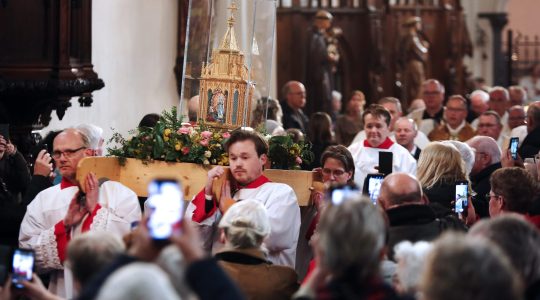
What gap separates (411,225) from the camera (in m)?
6.70

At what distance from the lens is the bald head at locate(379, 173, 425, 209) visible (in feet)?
22.4

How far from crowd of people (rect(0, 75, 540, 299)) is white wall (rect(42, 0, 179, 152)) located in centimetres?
140

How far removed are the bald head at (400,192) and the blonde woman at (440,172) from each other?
1.95m

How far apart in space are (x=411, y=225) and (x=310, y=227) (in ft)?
6.70

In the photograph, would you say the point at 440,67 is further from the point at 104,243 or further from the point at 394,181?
the point at 104,243

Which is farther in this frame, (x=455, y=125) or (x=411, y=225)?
(x=455, y=125)

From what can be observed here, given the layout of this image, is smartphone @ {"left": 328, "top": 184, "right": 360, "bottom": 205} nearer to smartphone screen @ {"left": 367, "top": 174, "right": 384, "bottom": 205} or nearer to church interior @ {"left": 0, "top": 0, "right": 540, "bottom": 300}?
church interior @ {"left": 0, "top": 0, "right": 540, "bottom": 300}

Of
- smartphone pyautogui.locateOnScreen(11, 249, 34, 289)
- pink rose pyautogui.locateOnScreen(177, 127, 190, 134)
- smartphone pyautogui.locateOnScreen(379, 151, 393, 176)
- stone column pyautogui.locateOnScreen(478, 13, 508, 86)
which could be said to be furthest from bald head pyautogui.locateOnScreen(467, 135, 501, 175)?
stone column pyautogui.locateOnScreen(478, 13, 508, 86)

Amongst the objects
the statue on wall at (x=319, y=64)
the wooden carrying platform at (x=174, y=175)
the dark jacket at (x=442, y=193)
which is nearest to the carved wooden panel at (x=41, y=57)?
the wooden carrying platform at (x=174, y=175)

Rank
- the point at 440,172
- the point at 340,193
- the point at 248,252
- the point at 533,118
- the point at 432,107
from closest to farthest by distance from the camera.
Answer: the point at 340,193 < the point at 248,252 < the point at 440,172 < the point at 533,118 < the point at 432,107

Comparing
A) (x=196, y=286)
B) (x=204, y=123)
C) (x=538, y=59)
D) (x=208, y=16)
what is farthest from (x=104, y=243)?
(x=538, y=59)

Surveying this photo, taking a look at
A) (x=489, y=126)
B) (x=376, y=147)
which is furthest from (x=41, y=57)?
(x=489, y=126)

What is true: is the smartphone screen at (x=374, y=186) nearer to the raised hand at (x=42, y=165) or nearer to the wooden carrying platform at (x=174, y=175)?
the wooden carrying platform at (x=174, y=175)

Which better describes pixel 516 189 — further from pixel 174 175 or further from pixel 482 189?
pixel 482 189
